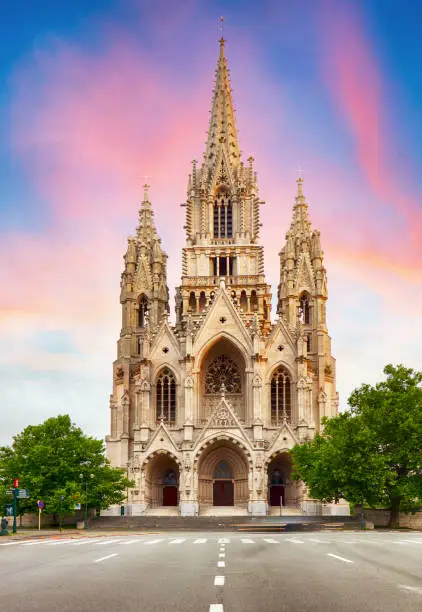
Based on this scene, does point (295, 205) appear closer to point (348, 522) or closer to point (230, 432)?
point (230, 432)

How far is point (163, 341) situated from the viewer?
72000 millimetres

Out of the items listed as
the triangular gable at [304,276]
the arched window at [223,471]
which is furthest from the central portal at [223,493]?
the triangular gable at [304,276]

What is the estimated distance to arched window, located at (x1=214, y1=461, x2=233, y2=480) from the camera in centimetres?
7056

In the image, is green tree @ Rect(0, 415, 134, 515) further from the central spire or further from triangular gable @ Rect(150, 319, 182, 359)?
the central spire

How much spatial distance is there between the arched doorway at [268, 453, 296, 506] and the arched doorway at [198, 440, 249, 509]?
2.88 meters

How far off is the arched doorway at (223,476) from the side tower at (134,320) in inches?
278

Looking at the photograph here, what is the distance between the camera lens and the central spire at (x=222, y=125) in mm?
83750

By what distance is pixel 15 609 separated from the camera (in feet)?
32.0

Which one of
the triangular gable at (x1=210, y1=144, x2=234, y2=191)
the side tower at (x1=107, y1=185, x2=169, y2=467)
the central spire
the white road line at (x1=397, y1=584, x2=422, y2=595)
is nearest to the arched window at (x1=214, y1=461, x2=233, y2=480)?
the side tower at (x1=107, y1=185, x2=169, y2=467)

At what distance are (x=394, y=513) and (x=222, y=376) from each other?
1125 inches

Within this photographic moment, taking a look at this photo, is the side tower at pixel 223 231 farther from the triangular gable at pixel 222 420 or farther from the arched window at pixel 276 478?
the arched window at pixel 276 478

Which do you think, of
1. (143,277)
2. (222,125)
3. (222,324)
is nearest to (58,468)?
(222,324)

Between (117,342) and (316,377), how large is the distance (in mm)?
19394

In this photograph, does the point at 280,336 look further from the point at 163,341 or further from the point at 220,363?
the point at 163,341
